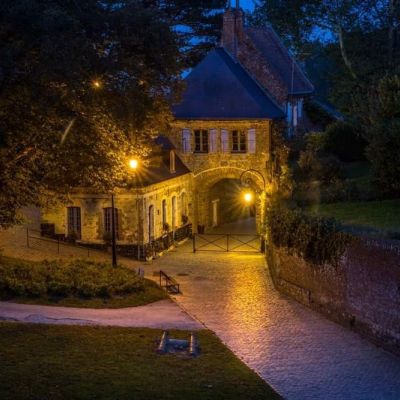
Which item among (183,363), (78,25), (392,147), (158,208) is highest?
(78,25)

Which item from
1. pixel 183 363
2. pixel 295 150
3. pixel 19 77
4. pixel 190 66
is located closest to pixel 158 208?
pixel 295 150

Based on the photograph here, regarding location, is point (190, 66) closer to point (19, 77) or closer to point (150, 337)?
point (19, 77)

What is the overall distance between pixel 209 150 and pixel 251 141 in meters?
2.29

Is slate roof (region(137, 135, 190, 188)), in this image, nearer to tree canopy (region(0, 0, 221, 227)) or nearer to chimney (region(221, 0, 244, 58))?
tree canopy (region(0, 0, 221, 227))

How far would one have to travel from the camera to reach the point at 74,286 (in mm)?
21156

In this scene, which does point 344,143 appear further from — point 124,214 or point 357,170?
point 124,214

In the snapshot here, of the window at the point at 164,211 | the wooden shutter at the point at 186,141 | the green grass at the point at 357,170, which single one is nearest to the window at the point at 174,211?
the window at the point at 164,211

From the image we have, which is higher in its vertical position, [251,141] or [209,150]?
[251,141]

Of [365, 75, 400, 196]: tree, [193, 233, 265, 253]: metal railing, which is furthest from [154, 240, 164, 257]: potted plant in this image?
[365, 75, 400, 196]: tree

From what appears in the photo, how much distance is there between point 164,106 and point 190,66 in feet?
87.7

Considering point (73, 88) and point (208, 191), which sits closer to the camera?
point (73, 88)

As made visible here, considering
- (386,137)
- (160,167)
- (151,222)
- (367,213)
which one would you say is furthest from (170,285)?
(160,167)

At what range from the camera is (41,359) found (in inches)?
576

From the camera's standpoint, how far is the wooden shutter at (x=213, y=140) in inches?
1391
